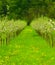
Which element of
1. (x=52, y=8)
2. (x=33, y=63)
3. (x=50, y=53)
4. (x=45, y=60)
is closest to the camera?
(x=33, y=63)

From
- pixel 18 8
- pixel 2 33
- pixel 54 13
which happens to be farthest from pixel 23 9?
pixel 2 33

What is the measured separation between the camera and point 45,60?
20.7 metres

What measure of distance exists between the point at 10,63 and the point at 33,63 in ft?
4.64

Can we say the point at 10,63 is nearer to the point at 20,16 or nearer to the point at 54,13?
the point at 54,13

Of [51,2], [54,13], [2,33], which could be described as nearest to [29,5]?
[51,2]

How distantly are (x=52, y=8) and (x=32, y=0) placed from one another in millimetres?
15628

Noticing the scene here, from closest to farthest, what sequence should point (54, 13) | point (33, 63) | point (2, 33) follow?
1. point (33, 63)
2. point (2, 33)
3. point (54, 13)

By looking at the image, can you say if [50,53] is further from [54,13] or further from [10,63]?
[54,13]

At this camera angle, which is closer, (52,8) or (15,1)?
(52,8)

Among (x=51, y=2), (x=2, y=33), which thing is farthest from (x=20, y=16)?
(x=2, y=33)

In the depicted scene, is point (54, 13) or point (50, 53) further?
point (54, 13)

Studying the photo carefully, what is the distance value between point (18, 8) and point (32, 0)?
758 cm

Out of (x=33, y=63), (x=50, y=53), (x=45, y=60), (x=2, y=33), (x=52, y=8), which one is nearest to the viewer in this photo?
(x=33, y=63)

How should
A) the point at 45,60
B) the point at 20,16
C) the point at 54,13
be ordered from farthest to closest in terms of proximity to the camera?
the point at 20,16 < the point at 54,13 < the point at 45,60
